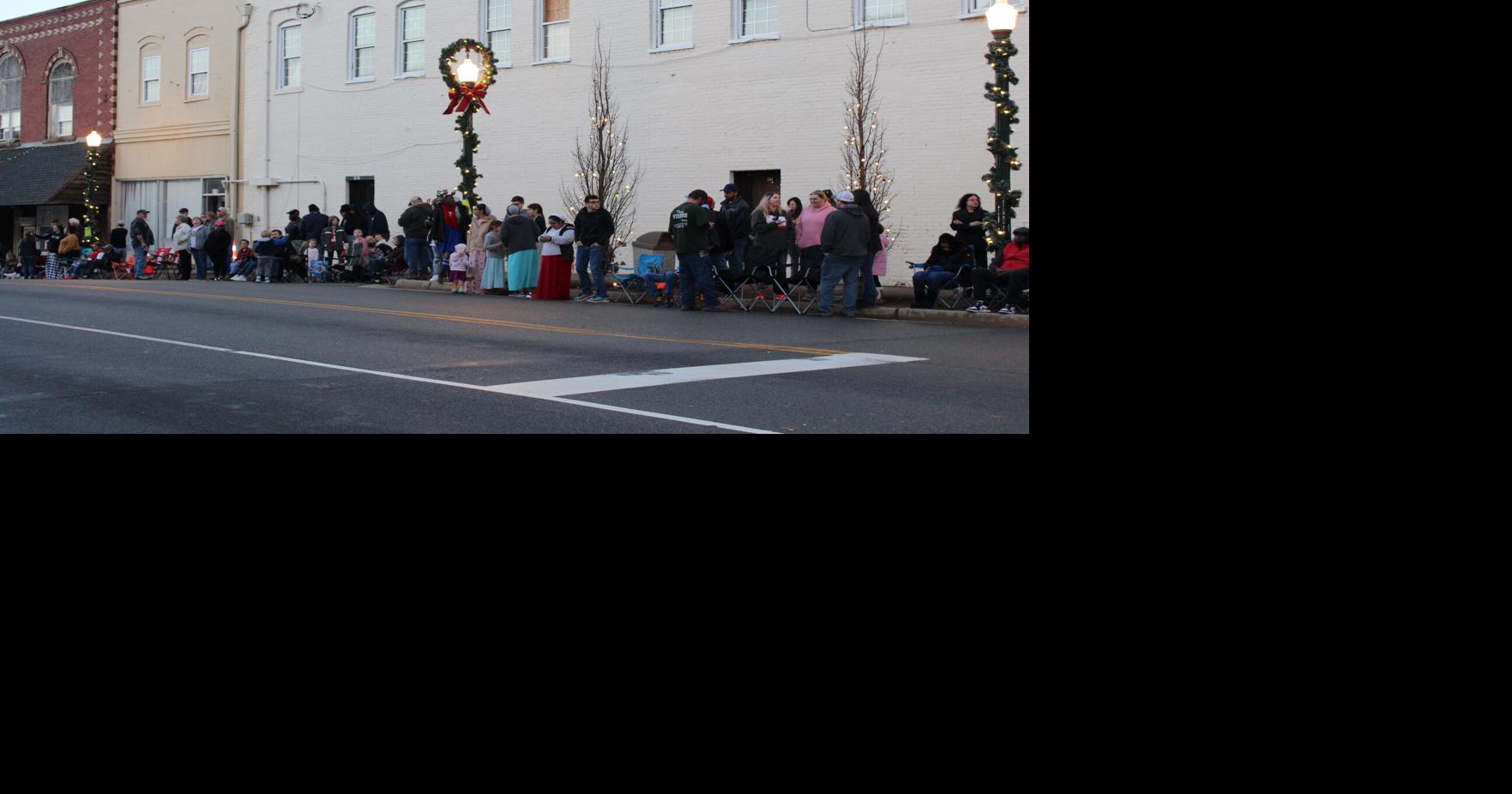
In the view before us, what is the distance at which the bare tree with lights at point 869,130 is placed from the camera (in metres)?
23.8

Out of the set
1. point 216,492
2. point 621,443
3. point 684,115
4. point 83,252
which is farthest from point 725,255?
point 83,252

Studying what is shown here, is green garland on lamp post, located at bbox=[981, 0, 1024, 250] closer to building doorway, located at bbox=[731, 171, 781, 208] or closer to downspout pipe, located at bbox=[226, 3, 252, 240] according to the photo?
building doorway, located at bbox=[731, 171, 781, 208]

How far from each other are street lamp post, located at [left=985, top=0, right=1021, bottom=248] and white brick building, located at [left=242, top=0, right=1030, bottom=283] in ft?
1.28

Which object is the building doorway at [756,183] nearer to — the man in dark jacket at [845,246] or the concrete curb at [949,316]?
the concrete curb at [949,316]

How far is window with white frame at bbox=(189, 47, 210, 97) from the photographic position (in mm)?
37000

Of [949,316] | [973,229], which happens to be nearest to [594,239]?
[973,229]

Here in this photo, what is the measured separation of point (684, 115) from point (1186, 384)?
72.9ft

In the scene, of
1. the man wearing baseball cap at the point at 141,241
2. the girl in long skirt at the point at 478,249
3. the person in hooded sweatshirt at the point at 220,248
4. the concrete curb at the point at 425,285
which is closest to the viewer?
the girl in long skirt at the point at 478,249

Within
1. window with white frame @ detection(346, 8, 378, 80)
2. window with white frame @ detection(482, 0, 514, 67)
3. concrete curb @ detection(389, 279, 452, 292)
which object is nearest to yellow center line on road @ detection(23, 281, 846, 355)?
concrete curb @ detection(389, 279, 452, 292)

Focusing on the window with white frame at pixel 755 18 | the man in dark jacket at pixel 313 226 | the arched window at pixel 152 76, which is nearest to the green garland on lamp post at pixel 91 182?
the arched window at pixel 152 76

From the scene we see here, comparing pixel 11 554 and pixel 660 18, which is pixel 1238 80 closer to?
pixel 11 554

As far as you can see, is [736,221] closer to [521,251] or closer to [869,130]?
[869,130]

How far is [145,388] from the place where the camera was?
10758 millimetres

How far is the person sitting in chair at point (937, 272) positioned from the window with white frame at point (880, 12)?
5646 mm
